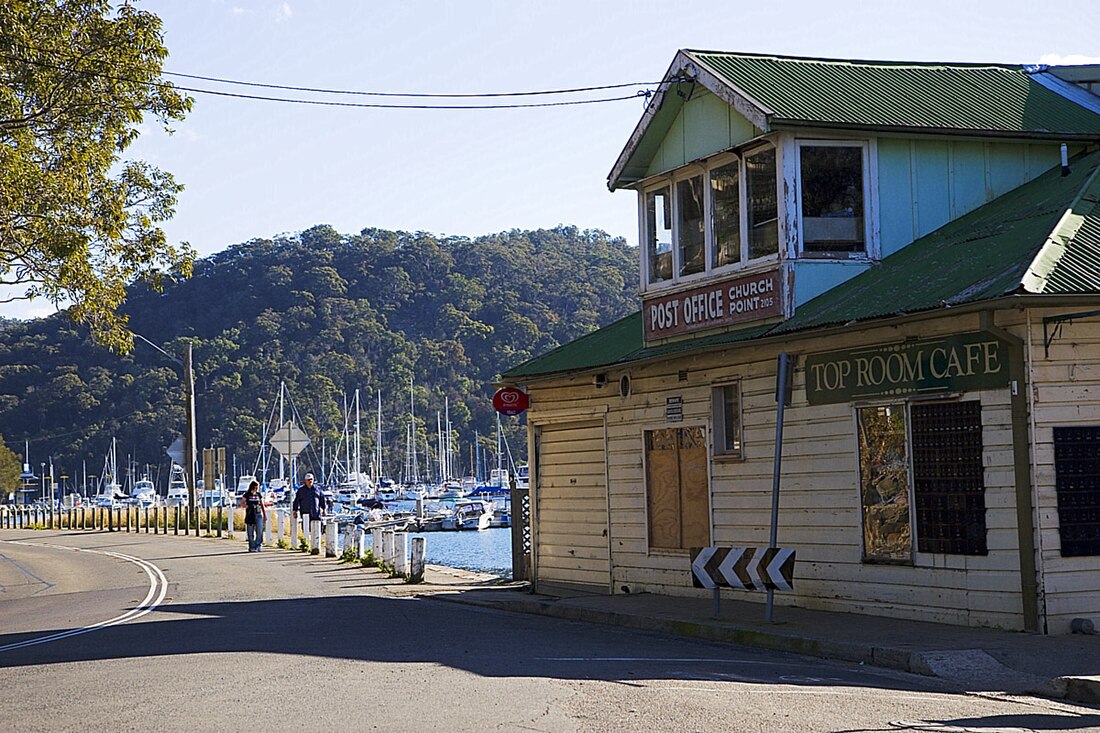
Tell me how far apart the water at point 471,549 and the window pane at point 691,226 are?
18.8 meters

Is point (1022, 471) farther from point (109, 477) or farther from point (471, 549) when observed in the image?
point (109, 477)

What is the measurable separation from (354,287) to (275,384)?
19605 millimetres

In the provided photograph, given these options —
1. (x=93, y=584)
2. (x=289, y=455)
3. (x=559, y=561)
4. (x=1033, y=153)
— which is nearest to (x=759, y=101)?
(x=1033, y=153)

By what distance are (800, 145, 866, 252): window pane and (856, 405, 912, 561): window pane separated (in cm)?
293

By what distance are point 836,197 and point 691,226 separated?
99.6 inches

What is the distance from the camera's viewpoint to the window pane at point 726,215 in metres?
18.8

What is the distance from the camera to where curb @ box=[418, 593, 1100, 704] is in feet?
35.4

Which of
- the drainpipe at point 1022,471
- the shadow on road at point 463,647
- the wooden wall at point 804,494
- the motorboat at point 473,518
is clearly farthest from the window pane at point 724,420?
the motorboat at point 473,518

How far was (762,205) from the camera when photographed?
18266 mm

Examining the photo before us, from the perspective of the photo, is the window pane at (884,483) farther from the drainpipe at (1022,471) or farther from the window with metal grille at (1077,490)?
the window with metal grille at (1077,490)

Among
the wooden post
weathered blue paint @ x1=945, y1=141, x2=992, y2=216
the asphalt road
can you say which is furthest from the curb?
the wooden post

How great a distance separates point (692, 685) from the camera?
1099 centimetres

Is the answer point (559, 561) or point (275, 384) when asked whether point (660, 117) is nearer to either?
point (559, 561)

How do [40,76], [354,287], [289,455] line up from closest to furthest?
[40,76] < [289,455] < [354,287]
